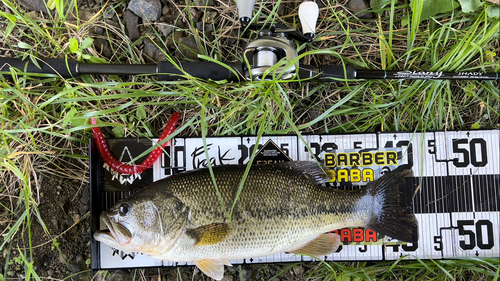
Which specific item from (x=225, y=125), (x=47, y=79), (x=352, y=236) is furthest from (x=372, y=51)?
(x=47, y=79)

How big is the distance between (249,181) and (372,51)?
4.78ft

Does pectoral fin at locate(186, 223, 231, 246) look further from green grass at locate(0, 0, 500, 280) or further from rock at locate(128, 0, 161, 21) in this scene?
rock at locate(128, 0, 161, 21)

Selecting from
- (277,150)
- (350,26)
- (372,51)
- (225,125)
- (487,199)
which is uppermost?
(350,26)

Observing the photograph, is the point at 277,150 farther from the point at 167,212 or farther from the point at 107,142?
the point at 107,142

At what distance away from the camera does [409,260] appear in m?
2.53

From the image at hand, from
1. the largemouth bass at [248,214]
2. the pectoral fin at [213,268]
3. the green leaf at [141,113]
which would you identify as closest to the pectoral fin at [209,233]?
the largemouth bass at [248,214]

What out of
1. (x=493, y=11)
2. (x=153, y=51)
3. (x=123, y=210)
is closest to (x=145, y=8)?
(x=153, y=51)

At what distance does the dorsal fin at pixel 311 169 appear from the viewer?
2.26 m

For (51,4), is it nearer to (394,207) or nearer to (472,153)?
(394,207)

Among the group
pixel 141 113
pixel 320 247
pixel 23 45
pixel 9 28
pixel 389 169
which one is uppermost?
pixel 9 28

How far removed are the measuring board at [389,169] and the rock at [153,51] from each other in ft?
2.20

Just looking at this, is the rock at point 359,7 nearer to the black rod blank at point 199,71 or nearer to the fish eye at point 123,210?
the black rod blank at point 199,71

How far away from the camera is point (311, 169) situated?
2299 mm

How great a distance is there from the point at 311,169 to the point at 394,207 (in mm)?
650
